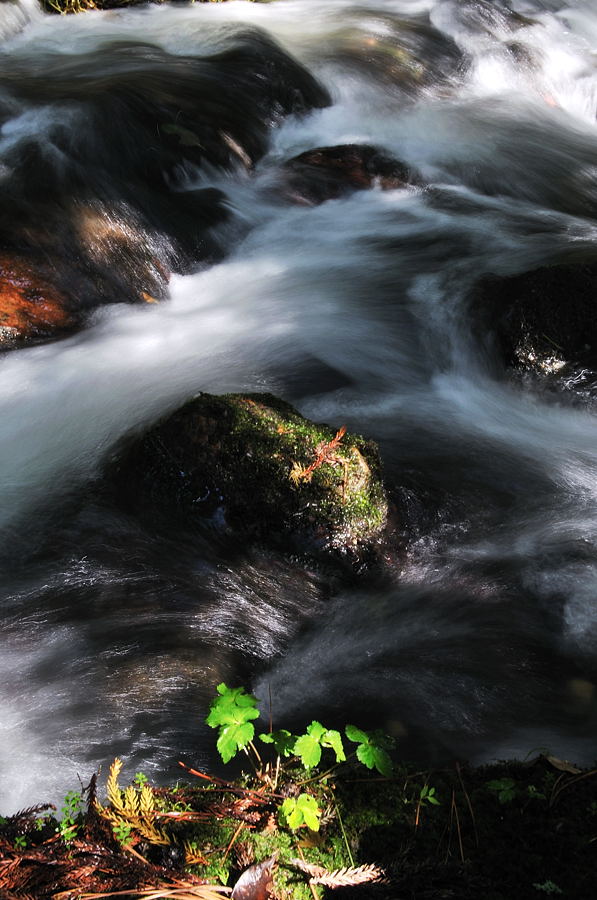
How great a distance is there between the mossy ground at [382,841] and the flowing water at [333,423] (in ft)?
1.80

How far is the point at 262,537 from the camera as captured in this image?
12.4ft

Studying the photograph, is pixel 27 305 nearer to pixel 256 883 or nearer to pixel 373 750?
pixel 373 750

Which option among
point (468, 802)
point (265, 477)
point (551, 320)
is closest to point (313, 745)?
point (468, 802)

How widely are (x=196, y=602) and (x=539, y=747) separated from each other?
1.55 meters

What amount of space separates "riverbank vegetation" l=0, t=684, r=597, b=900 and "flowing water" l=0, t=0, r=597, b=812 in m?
0.55

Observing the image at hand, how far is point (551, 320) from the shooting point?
5.25m

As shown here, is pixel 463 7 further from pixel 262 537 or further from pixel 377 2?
pixel 262 537

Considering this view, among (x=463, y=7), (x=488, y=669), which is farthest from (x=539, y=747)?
(x=463, y=7)

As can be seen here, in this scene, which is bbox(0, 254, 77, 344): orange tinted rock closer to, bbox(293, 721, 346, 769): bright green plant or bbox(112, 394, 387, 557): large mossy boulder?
bbox(112, 394, 387, 557): large mossy boulder

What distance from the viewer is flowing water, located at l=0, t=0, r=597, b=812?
308 centimetres

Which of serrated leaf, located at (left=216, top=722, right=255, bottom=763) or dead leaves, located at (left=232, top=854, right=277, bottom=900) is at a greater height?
serrated leaf, located at (left=216, top=722, right=255, bottom=763)

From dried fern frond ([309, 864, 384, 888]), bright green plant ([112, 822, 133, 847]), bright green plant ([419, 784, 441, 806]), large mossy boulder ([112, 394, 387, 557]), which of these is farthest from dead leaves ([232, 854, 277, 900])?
large mossy boulder ([112, 394, 387, 557])

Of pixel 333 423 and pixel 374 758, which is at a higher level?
pixel 374 758

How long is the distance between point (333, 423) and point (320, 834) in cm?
288
